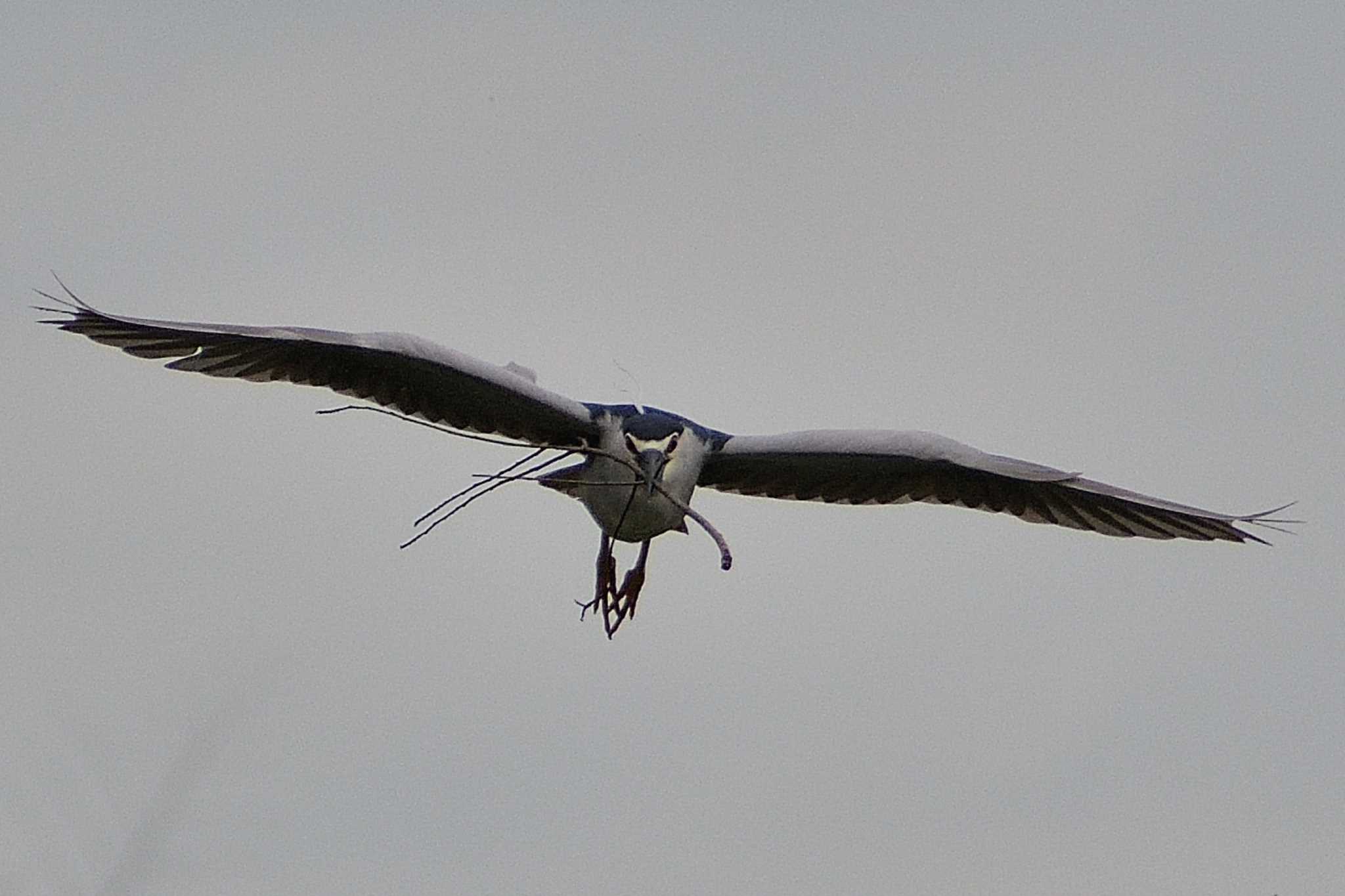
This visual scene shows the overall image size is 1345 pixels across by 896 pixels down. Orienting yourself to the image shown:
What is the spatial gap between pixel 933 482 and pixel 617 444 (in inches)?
115

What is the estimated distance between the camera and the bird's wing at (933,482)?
18.2 metres

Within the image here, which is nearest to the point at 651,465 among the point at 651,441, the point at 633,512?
the point at 651,441

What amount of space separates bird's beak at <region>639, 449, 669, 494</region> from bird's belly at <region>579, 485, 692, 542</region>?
8cm

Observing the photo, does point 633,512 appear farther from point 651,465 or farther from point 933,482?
point 933,482

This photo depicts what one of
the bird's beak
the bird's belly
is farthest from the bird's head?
the bird's belly

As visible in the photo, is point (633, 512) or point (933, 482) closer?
point (633, 512)

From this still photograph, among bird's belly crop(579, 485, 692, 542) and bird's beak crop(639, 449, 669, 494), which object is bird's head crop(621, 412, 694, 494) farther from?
bird's belly crop(579, 485, 692, 542)

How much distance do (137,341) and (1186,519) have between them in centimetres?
753

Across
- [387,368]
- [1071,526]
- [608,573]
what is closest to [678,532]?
[608,573]

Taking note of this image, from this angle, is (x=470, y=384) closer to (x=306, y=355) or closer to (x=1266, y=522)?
(x=306, y=355)

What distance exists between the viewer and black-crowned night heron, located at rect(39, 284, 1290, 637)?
1722cm

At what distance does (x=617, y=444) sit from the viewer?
17469 mm

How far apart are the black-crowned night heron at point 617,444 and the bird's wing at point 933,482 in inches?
0.6

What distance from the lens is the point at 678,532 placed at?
17688mm
